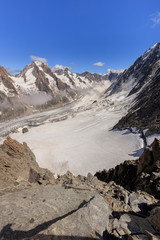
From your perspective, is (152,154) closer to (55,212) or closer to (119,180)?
(119,180)

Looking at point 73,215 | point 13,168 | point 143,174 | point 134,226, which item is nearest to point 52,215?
point 73,215

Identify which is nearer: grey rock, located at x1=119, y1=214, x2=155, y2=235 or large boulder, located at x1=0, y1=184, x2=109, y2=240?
grey rock, located at x1=119, y1=214, x2=155, y2=235

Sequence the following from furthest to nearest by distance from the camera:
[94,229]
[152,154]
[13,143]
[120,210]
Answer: [13,143]
[152,154]
[120,210]
[94,229]

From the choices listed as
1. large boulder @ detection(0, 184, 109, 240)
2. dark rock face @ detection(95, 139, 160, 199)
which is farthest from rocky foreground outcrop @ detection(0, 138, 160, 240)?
dark rock face @ detection(95, 139, 160, 199)

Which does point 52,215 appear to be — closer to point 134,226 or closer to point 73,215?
point 73,215

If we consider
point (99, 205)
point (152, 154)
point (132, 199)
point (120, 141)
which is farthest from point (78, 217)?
point (120, 141)

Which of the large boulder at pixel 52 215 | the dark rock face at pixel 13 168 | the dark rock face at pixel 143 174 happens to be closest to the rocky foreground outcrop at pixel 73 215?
the large boulder at pixel 52 215

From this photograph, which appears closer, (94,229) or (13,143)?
(94,229)

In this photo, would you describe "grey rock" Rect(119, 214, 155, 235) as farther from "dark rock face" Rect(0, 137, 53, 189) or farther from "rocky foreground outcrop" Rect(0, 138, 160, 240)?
"dark rock face" Rect(0, 137, 53, 189)

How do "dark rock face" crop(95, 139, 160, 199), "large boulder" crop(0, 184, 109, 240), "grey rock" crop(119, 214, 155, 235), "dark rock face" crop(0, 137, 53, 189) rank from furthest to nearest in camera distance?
"dark rock face" crop(0, 137, 53, 189) < "dark rock face" crop(95, 139, 160, 199) < "large boulder" crop(0, 184, 109, 240) < "grey rock" crop(119, 214, 155, 235)
